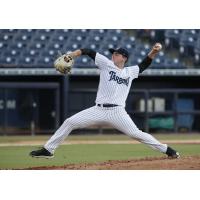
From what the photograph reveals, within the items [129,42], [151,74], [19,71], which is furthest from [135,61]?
[19,71]

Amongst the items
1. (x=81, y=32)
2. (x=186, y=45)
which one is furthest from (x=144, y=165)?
(x=186, y=45)

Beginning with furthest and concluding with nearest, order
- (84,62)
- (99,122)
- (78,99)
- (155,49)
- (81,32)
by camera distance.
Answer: (84,62)
(78,99)
(81,32)
(99,122)
(155,49)

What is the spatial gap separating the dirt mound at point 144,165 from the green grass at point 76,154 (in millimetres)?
86

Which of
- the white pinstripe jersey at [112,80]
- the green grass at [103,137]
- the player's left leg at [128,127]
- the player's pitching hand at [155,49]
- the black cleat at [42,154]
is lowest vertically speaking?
the black cleat at [42,154]

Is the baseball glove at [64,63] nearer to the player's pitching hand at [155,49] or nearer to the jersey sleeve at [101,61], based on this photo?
the jersey sleeve at [101,61]

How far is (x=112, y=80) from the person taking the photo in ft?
23.9

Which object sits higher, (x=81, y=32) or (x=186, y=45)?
(x=81, y=32)

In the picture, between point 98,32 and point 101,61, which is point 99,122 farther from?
point 98,32

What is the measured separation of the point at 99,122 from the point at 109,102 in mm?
211

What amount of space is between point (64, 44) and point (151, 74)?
1.52 meters

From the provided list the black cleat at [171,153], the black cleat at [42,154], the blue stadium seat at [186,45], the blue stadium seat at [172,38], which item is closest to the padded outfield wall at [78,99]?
the blue stadium seat at [186,45]

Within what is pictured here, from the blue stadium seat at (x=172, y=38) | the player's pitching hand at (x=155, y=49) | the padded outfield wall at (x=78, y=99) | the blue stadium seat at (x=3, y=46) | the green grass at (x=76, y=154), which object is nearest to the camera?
the player's pitching hand at (x=155, y=49)

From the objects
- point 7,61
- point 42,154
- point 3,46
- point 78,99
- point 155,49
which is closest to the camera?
point 155,49

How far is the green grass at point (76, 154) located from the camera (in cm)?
734
